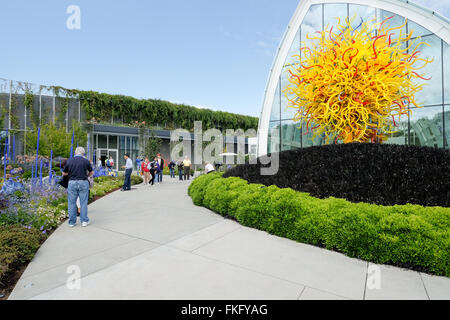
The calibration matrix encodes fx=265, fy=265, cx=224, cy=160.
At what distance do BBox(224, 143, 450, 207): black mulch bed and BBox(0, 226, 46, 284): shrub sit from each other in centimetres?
525

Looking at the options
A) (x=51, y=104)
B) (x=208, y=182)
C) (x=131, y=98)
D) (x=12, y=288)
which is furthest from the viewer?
(x=131, y=98)

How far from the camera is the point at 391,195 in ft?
17.1

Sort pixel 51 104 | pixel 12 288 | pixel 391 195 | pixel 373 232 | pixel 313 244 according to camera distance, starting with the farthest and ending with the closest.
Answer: pixel 51 104, pixel 391 195, pixel 313 244, pixel 373 232, pixel 12 288

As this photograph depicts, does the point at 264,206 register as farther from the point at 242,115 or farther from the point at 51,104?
the point at 242,115

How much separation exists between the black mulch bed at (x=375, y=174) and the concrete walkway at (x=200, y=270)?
73.7 inches

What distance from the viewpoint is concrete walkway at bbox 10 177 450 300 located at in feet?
9.56

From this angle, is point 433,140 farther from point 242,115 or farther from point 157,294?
point 242,115

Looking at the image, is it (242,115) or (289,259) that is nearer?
(289,259)

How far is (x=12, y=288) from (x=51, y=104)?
88.6ft

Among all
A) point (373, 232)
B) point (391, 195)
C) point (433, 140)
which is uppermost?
point (433, 140)

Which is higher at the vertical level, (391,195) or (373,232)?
(391,195)

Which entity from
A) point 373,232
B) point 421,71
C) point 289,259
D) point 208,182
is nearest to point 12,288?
point 289,259

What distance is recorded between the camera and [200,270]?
344cm
